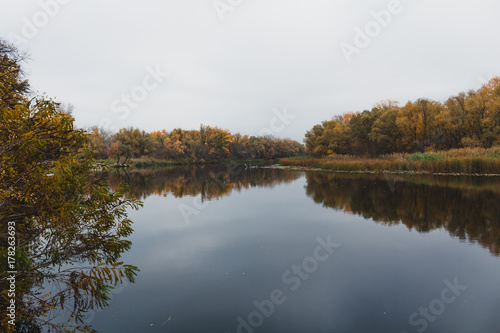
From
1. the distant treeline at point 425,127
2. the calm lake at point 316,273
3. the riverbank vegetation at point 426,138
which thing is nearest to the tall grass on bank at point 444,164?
the riverbank vegetation at point 426,138

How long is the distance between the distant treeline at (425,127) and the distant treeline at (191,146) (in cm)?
2950

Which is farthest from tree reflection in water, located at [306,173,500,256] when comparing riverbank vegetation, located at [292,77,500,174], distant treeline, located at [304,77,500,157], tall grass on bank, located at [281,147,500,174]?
distant treeline, located at [304,77,500,157]

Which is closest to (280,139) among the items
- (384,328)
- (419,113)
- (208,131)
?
(208,131)

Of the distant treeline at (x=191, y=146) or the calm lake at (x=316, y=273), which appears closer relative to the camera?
the calm lake at (x=316, y=273)

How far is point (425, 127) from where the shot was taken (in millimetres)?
39250

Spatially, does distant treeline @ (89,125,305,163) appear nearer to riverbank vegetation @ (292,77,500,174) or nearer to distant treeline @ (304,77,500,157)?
riverbank vegetation @ (292,77,500,174)

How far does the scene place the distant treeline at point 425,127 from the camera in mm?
33062

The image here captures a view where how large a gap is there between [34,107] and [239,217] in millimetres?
7982

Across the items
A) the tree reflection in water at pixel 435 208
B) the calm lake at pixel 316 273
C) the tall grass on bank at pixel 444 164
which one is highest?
the tall grass on bank at pixel 444 164

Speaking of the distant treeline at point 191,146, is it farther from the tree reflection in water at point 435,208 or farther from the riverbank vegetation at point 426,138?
the tree reflection in water at point 435,208

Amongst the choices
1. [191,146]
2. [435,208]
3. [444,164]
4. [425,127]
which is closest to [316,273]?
[435,208]

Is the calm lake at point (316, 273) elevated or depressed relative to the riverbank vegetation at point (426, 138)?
depressed

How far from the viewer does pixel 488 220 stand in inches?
345

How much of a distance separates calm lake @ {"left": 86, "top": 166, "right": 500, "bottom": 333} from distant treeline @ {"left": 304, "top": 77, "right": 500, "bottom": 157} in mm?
30380
